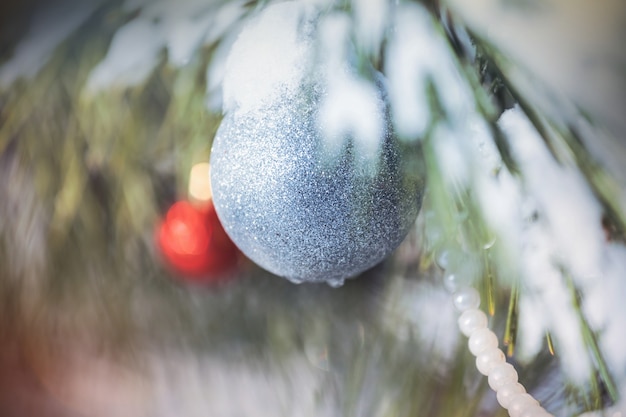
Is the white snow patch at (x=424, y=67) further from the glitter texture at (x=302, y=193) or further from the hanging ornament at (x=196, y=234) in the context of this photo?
the hanging ornament at (x=196, y=234)

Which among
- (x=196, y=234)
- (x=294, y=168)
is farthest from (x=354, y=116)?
(x=196, y=234)

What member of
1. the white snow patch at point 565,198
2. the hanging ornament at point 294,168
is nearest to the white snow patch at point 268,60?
the hanging ornament at point 294,168

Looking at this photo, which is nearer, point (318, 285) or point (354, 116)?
point (354, 116)

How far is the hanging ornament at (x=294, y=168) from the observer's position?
24cm

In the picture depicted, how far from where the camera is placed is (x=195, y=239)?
0.33 meters

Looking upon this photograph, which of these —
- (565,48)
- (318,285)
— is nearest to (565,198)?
(565,48)

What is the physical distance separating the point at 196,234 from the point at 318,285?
95 millimetres

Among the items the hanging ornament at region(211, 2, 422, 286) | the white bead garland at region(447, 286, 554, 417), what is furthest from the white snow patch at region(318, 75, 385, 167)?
the white bead garland at region(447, 286, 554, 417)

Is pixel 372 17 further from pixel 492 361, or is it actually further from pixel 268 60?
pixel 492 361

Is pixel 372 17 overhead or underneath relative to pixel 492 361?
overhead

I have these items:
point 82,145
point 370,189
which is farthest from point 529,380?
point 82,145

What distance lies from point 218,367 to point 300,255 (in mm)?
197

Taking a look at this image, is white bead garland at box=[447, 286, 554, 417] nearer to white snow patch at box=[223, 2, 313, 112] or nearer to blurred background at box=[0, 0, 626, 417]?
blurred background at box=[0, 0, 626, 417]

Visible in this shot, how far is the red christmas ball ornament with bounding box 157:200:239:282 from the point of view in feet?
1.09
